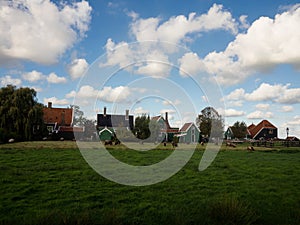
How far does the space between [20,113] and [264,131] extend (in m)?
58.1

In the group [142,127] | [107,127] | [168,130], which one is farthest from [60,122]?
[142,127]

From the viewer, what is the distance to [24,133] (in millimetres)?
39406

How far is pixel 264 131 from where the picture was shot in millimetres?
72562

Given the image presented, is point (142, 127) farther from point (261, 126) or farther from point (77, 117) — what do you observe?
point (261, 126)

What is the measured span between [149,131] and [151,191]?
31.9 meters

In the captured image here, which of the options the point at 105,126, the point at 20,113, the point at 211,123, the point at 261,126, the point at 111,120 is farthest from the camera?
the point at 261,126

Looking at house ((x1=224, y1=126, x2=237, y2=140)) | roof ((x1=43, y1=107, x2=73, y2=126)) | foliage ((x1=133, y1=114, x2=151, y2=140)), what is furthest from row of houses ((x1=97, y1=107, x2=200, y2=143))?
house ((x1=224, y1=126, x2=237, y2=140))

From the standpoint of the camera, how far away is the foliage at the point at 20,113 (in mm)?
38625

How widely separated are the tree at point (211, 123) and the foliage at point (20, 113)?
27.6 m

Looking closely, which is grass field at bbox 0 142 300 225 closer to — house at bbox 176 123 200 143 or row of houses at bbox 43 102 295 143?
row of houses at bbox 43 102 295 143

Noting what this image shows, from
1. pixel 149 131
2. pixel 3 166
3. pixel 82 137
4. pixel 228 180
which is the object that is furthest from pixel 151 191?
pixel 82 137

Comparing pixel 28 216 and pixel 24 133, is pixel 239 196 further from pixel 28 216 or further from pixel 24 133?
pixel 24 133

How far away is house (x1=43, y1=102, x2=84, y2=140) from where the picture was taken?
55.2 metres

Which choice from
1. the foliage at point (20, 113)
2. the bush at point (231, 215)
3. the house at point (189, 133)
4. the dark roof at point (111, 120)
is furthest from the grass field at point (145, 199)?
the dark roof at point (111, 120)
